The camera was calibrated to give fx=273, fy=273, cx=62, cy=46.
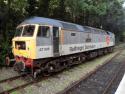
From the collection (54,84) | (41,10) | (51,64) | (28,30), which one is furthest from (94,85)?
(41,10)

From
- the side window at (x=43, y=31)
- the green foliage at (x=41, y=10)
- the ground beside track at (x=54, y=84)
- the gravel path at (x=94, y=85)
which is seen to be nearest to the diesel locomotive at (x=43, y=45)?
the side window at (x=43, y=31)

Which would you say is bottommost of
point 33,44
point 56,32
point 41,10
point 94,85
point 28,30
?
point 94,85

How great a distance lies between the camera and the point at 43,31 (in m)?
15.0

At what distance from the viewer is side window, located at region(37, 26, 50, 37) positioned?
1469 cm

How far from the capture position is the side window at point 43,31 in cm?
1469

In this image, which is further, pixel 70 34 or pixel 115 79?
pixel 70 34

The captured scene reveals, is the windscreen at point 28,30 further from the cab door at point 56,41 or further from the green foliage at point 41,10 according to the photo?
the green foliage at point 41,10

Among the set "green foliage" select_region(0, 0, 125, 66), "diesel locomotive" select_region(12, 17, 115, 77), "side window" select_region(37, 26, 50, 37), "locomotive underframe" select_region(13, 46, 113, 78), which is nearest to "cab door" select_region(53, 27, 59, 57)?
"diesel locomotive" select_region(12, 17, 115, 77)

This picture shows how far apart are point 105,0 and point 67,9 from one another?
36.2 ft

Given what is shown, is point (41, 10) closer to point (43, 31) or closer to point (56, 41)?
point (56, 41)

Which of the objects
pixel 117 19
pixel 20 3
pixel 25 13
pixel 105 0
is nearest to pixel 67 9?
pixel 25 13

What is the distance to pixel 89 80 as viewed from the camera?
15.1 metres

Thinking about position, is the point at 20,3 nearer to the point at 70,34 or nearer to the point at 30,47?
Result: the point at 70,34

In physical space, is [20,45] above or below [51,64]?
above
